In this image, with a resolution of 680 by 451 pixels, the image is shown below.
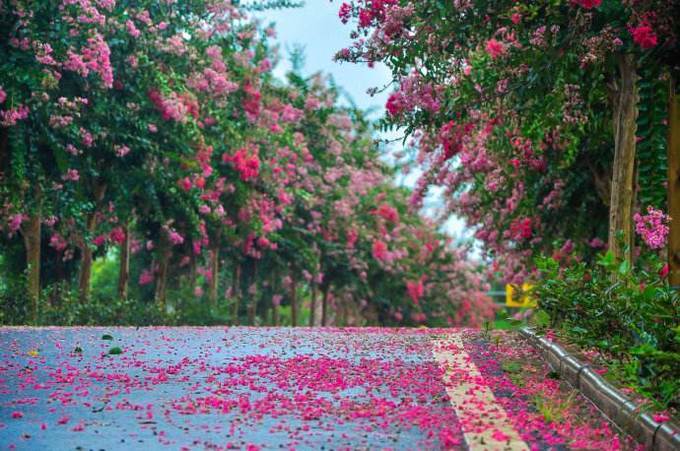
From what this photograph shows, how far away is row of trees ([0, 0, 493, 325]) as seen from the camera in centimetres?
1616

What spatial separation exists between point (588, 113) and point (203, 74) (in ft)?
29.7

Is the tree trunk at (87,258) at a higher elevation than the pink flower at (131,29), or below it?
below

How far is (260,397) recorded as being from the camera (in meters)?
7.40

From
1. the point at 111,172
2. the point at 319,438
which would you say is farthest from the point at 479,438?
the point at 111,172

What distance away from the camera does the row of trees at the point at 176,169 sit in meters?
16.2

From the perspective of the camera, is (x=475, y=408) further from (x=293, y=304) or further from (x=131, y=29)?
(x=293, y=304)

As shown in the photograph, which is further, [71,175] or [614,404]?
[71,175]

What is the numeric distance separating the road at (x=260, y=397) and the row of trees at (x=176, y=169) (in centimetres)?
572

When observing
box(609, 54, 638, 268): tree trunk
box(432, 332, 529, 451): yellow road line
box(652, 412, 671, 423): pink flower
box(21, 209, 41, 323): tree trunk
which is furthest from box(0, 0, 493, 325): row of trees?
box(652, 412, 671, 423): pink flower

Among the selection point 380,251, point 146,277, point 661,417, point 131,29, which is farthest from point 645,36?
point 380,251

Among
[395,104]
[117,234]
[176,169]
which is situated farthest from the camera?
[117,234]

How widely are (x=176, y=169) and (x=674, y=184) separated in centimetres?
1166

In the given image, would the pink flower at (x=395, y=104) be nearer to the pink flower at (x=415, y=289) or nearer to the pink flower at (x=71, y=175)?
the pink flower at (x=71, y=175)

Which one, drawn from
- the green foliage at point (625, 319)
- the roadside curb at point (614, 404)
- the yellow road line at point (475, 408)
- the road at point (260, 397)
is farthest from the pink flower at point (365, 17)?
the roadside curb at point (614, 404)
